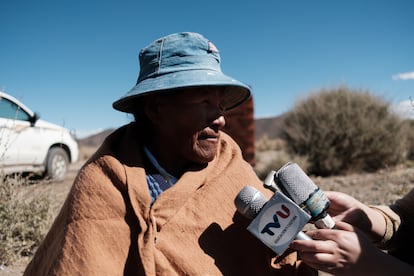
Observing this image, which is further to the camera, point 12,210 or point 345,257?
point 12,210

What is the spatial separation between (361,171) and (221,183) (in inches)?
340

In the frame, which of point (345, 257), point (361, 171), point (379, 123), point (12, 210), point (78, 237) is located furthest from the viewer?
point (379, 123)

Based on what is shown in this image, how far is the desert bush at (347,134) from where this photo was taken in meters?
9.85

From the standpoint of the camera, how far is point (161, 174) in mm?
2057

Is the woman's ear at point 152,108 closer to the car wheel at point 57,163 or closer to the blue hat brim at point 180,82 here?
the blue hat brim at point 180,82

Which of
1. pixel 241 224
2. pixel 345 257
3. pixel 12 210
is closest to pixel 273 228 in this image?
pixel 345 257

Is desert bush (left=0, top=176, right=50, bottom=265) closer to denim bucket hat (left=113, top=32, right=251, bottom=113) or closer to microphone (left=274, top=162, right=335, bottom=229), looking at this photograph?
denim bucket hat (left=113, top=32, right=251, bottom=113)

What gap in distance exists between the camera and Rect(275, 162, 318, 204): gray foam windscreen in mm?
1493

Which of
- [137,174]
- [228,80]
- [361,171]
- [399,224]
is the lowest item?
[361,171]

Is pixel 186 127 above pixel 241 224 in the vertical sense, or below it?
above

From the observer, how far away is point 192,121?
197 centimetres

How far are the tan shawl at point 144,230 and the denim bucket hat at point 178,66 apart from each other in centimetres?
36

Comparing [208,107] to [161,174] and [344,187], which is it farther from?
[344,187]

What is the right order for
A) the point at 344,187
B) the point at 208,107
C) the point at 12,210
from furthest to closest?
1. the point at 344,187
2. the point at 12,210
3. the point at 208,107
